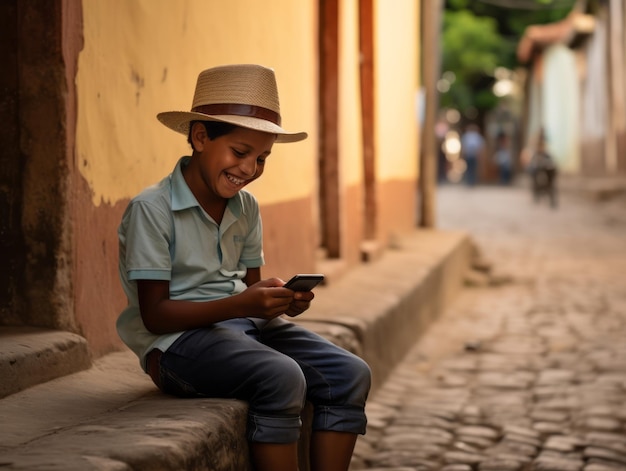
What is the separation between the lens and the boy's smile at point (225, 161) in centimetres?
315

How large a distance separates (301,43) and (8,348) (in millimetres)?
3719

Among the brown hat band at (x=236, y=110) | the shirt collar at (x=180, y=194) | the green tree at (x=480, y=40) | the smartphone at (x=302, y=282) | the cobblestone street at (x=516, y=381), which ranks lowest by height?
the cobblestone street at (x=516, y=381)

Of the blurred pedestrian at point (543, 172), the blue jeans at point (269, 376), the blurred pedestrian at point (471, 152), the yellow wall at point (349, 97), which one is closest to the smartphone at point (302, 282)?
the blue jeans at point (269, 376)

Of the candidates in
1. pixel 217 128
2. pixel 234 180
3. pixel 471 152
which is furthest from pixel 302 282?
pixel 471 152

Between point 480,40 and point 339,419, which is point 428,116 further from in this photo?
point 480,40

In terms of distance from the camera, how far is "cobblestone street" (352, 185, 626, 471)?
4402mm

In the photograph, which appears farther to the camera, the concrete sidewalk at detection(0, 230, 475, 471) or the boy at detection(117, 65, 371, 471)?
the boy at detection(117, 65, 371, 471)

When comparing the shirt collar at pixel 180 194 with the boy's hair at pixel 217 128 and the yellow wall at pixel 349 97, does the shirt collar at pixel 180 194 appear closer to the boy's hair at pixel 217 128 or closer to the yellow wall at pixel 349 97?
the boy's hair at pixel 217 128

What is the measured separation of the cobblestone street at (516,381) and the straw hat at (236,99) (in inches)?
66.8

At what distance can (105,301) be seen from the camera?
12.6 feet

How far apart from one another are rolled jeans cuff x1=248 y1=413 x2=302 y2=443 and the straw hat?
2.71ft

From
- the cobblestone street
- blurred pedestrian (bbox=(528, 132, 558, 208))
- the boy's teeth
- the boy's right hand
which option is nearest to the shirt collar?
the boy's teeth

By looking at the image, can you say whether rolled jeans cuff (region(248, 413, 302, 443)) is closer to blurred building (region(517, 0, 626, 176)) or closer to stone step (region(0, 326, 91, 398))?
stone step (region(0, 326, 91, 398))

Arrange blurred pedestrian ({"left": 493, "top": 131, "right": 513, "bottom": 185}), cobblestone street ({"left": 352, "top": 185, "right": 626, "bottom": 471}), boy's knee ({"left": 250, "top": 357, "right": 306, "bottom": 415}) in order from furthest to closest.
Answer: blurred pedestrian ({"left": 493, "top": 131, "right": 513, "bottom": 185})
cobblestone street ({"left": 352, "top": 185, "right": 626, "bottom": 471})
boy's knee ({"left": 250, "top": 357, "right": 306, "bottom": 415})
